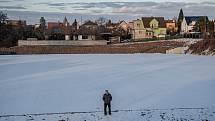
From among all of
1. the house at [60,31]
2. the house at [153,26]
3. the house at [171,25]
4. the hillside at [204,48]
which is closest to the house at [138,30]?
the house at [153,26]

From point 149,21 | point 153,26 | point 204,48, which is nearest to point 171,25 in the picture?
point 153,26

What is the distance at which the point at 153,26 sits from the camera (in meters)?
105

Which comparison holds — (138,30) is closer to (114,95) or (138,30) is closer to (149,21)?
(149,21)

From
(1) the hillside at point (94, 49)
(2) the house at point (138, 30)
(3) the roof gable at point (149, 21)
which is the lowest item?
(1) the hillside at point (94, 49)

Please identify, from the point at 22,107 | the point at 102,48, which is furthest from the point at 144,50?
the point at 22,107

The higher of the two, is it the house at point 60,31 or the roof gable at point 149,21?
the roof gable at point 149,21

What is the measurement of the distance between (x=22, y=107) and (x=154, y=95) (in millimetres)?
5658

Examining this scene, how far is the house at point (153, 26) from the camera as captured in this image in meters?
104

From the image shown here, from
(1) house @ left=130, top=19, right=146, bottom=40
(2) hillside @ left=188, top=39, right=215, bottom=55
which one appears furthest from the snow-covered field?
(1) house @ left=130, top=19, right=146, bottom=40

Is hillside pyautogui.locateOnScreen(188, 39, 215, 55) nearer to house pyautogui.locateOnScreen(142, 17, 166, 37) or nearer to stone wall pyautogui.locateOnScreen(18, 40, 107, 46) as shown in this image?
stone wall pyautogui.locateOnScreen(18, 40, 107, 46)

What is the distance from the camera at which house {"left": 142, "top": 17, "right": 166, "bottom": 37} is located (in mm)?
104375

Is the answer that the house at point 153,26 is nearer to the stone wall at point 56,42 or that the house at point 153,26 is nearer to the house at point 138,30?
the house at point 138,30

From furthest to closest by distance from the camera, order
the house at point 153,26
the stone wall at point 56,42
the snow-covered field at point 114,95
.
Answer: the house at point 153,26 < the stone wall at point 56,42 < the snow-covered field at point 114,95

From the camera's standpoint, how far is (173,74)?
83.3 feet
